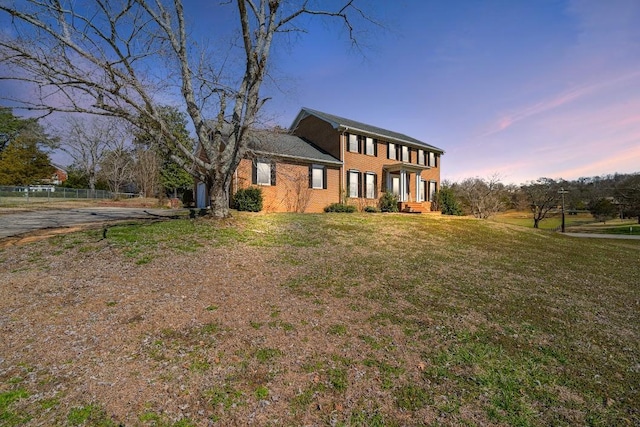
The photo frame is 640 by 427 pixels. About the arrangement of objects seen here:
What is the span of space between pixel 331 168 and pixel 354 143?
267 cm

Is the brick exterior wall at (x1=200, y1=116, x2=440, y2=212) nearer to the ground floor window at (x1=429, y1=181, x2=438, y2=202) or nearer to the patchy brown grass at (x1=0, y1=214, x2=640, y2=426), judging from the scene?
the ground floor window at (x1=429, y1=181, x2=438, y2=202)

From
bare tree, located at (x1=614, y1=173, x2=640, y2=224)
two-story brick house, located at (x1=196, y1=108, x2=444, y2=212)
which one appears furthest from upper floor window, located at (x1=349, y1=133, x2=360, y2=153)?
bare tree, located at (x1=614, y1=173, x2=640, y2=224)

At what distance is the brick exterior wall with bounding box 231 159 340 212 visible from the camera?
1514 cm

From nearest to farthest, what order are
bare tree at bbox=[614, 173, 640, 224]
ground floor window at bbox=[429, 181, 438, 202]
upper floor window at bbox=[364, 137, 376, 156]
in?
upper floor window at bbox=[364, 137, 376, 156], ground floor window at bbox=[429, 181, 438, 202], bare tree at bbox=[614, 173, 640, 224]

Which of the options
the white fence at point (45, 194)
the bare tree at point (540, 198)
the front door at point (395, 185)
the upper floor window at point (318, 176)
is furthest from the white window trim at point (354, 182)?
the bare tree at point (540, 198)

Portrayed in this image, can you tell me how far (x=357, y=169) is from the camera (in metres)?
19.6

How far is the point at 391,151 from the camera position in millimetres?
21984

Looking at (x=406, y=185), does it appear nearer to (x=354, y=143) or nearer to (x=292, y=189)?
(x=354, y=143)

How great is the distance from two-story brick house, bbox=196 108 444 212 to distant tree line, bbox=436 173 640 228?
15.5 ft

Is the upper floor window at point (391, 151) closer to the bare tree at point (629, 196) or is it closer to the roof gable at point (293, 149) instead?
the roof gable at point (293, 149)

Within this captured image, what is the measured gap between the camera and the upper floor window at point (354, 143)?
19464mm

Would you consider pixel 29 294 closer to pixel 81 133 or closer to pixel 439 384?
pixel 439 384

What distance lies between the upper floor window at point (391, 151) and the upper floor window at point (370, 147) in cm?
149

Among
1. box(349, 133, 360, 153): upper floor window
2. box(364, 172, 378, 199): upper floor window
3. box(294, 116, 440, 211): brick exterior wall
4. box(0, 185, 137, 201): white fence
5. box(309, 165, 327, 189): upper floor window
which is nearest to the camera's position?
box(309, 165, 327, 189): upper floor window
